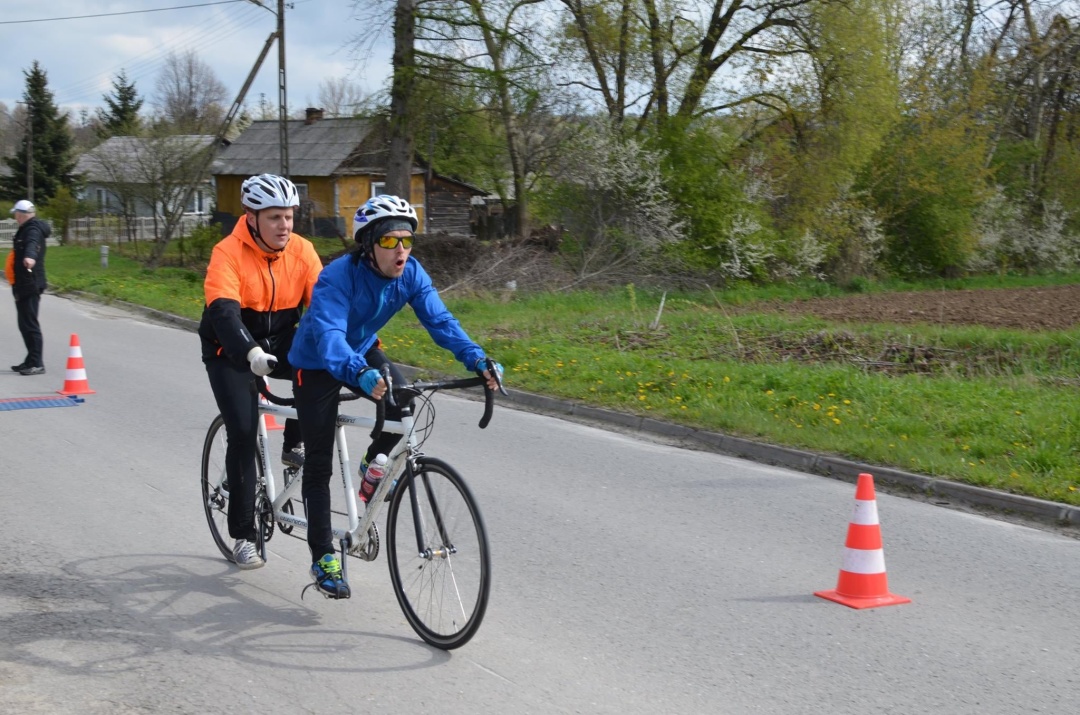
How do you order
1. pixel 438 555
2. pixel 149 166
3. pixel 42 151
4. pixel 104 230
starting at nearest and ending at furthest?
pixel 438 555 < pixel 149 166 < pixel 104 230 < pixel 42 151

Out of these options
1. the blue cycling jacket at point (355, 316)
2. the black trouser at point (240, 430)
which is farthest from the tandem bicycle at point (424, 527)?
Answer: the black trouser at point (240, 430)

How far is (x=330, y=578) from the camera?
16.5ft

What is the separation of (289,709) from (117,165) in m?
36.9

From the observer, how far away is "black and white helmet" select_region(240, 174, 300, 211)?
5391 millimetres

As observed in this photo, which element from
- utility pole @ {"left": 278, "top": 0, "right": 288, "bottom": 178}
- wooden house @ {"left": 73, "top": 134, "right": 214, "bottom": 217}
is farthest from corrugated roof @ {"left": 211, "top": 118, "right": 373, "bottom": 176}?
utility pole @ {"left": 278, "top": 0, "right": 288, "bottom": 178}

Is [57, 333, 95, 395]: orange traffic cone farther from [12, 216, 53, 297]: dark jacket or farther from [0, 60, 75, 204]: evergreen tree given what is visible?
[0, 60, 75, 204]: evergreen tree

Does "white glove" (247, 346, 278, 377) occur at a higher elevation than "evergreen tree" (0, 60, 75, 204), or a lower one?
lower

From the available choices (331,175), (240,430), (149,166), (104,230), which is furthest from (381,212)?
(331,175)

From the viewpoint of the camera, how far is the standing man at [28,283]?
13.0 meters

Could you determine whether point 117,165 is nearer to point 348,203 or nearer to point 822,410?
point 348,203

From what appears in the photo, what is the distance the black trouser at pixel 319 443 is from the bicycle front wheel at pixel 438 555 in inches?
12.3

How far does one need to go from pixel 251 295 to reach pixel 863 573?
343 cm

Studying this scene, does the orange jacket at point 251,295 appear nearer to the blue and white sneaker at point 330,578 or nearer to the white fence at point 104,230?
the blue and white sneaker at point 330,578

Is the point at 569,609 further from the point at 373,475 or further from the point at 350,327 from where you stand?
the point at 350,327
